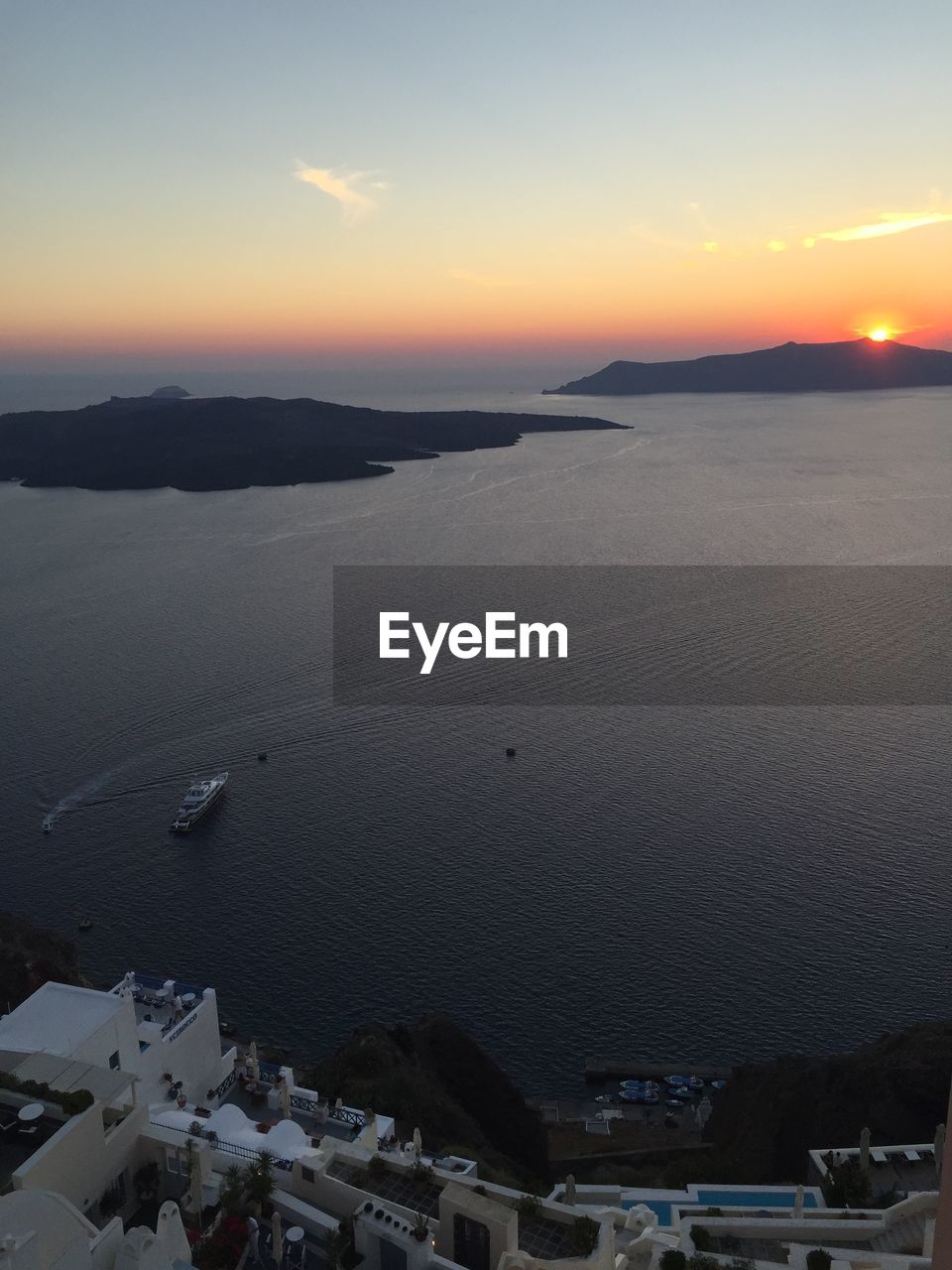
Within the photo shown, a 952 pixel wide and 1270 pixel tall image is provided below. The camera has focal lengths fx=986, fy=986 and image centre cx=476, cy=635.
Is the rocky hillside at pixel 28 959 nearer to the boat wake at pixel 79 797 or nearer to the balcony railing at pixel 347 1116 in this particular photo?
the boat wake at pixel 79 797

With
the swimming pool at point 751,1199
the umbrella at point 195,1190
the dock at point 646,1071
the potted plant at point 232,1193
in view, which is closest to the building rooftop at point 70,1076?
the umbrella at point 195,1190

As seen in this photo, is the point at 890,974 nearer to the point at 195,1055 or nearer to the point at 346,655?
the point at 195,1055

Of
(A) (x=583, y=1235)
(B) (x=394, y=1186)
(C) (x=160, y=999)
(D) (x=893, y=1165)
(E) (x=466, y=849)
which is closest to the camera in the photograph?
(A) (x=583, y=1235)

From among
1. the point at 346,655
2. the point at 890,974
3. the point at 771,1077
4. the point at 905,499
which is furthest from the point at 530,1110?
the point at 905,499

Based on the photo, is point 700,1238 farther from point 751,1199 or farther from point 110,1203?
point 110,1203

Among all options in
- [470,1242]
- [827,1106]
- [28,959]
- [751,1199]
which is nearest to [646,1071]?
[827,1106]

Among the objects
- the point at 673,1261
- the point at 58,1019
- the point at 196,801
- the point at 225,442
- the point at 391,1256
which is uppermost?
the point at 225,442
